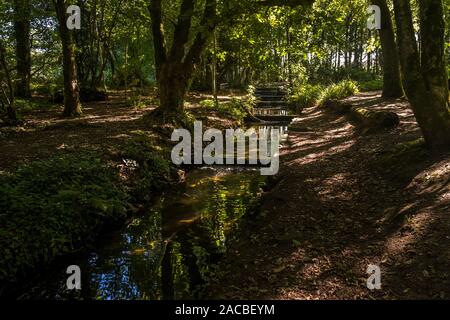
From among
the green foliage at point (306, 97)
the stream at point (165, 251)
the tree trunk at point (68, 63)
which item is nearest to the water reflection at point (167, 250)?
the stream at point (165, 251)

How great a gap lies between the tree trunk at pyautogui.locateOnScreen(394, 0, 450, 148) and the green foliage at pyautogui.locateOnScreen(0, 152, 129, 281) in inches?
Answer: 235

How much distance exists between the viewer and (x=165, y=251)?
6.64 metres

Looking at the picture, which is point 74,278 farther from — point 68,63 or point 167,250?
point 68,63

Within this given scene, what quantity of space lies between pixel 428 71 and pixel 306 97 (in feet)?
63.7

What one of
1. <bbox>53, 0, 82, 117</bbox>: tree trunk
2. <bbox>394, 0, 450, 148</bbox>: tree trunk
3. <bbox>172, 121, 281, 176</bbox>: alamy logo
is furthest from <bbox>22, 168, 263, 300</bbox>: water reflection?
<bbox>53, 0, 82, 117</bbox>: tree trunk

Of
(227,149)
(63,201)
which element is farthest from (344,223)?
(227,149)

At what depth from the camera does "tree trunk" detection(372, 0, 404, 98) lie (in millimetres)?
17641

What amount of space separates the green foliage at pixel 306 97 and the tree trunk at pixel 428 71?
1808 cm

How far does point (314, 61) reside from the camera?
44.3 meters

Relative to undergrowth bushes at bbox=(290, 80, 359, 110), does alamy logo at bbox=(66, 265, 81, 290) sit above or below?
below

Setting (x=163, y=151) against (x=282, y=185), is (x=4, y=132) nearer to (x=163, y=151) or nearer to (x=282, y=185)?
(x=163, y=151)

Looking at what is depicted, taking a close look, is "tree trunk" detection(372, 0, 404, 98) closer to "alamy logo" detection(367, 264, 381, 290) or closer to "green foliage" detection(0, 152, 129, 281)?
"green foliage" detection(0, 152, 129, 281)

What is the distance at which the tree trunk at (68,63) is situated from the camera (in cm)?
→ 1503

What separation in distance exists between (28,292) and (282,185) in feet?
17.7
